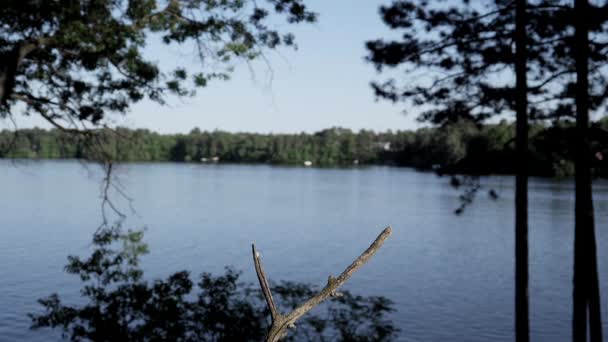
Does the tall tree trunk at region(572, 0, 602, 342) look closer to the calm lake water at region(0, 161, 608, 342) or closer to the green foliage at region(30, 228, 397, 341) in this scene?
the green foliage at region(30, 228, 397, 341)

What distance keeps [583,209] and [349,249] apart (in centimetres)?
1524

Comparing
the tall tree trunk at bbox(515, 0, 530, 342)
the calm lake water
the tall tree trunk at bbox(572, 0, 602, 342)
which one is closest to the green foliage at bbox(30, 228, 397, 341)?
the calm lake water

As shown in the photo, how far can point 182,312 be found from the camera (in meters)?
11.3

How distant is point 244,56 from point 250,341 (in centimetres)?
439

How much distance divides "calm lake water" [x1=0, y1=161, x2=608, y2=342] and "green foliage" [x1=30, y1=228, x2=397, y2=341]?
52 cm

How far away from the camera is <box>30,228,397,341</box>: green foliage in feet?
34.8

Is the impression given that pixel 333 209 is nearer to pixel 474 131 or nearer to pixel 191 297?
pixel 191 297

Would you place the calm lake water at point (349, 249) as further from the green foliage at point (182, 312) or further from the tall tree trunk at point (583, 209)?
the tall tree trunk at point (583, 209)

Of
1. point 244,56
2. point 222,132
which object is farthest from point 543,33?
point 222,132

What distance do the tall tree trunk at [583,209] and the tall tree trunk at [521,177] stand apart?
724 millimetres

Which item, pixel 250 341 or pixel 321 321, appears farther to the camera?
pixel 321 321

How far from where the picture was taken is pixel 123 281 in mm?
13695

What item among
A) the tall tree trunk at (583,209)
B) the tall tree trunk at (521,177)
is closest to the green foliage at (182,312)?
the tall tree trunk at (521,177)

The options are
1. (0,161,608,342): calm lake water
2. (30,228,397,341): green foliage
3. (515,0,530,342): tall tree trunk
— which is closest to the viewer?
(515,0,530,342): tall tree trunk
